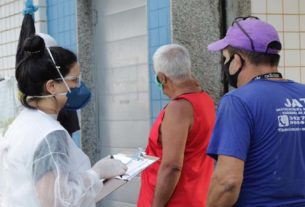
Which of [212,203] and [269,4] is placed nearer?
→ [212,203]

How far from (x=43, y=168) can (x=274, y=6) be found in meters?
3.43

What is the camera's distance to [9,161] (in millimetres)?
2740

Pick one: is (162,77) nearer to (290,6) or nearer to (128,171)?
(128,171)

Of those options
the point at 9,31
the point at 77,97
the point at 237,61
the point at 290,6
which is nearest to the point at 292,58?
the point at 290,6

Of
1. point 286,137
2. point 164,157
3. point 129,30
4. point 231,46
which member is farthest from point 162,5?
point 286,137

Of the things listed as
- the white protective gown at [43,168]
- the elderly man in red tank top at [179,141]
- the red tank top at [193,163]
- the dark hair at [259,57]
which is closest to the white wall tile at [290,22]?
the elderly man in red tank top at [179,141]

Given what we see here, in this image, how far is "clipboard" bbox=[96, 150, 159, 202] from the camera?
290 centimetres

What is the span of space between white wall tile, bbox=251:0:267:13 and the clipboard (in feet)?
8.45

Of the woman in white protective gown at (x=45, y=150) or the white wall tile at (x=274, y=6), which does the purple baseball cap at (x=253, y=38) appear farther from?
the white wall tile at (x=274, y=6)

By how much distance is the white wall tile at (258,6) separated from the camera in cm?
534

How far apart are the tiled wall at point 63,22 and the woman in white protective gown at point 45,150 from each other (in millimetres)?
4000

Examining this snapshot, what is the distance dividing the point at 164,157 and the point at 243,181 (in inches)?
46.8

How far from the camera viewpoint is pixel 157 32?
18.6 feet

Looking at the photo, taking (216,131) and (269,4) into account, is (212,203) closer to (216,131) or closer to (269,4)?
(216,131)
